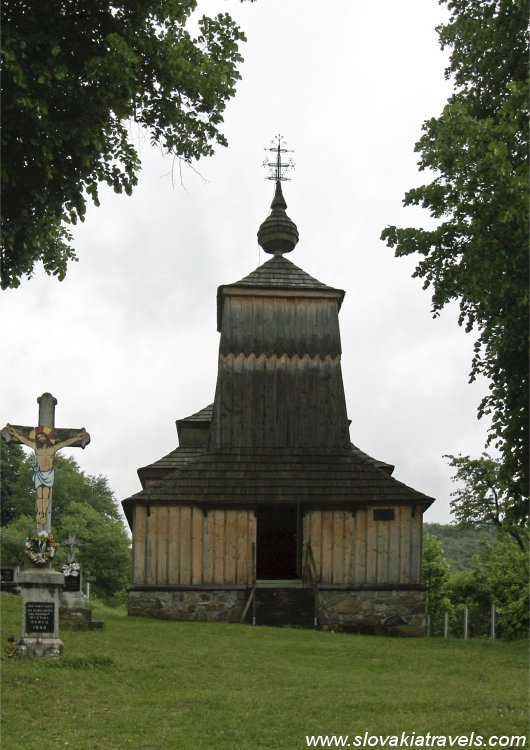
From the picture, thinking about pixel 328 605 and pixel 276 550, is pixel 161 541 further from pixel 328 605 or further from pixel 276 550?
pixel 276 550

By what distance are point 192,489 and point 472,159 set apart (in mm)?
12203

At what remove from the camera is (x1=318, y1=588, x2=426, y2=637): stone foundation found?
23188 mm

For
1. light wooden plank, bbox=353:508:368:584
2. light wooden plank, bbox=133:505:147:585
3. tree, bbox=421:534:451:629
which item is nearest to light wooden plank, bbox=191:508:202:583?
light wooden plank, bbox=133:505:147:585

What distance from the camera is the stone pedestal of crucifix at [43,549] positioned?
46.0 ft

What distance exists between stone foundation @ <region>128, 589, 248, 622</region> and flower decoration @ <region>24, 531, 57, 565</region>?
906cm

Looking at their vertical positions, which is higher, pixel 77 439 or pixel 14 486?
pixel 77 439

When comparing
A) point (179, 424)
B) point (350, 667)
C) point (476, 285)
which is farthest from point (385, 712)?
point (179, 424)

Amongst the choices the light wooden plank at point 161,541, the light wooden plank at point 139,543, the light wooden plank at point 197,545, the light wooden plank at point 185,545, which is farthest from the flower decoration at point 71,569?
the light wooden plank at point 197,545

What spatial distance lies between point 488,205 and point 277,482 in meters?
11.4

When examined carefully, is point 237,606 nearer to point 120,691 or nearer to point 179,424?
point 179,424

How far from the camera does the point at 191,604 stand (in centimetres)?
2344

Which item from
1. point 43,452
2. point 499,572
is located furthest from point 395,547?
point 499,572

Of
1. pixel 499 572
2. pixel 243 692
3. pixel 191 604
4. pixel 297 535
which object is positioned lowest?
pixel 499 572

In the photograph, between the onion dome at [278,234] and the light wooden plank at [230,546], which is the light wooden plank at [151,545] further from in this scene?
the onion dome at [278,234]
